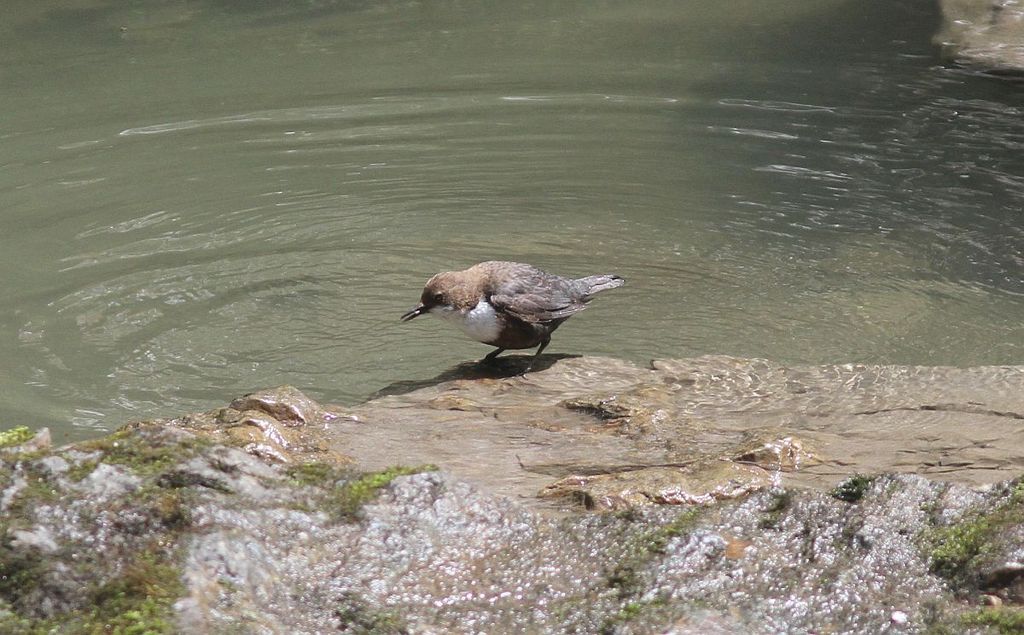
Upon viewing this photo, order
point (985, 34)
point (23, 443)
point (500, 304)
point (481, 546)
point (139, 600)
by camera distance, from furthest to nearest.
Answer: point (985, 34)
point (500, 304)
point (23, 443)
point (481, 546)
point (139, 600)

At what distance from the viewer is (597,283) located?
6.49 metres

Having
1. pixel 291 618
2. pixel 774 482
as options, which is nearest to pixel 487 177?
pixel 774 482

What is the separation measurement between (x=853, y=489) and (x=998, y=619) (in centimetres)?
62

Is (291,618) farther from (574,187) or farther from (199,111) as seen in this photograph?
(199,111)

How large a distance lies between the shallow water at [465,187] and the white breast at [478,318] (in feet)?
1.99

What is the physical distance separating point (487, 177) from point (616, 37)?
434cm

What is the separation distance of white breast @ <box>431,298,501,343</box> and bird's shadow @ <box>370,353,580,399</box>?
20 centimetres

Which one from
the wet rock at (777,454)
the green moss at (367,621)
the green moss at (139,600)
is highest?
the green moss at (139,600)

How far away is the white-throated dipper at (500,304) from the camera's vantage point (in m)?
5.80

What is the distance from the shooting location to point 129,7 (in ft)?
48.3

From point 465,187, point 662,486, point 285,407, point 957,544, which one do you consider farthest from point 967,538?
point 465,187

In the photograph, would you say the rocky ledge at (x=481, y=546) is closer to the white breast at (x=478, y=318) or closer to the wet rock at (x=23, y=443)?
the wet rock at (x=23, y=443)

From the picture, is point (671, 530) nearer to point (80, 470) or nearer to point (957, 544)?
point (957, 544)

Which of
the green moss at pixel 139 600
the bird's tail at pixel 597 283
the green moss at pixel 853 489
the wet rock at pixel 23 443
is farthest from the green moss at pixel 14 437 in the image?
the bird's tail at pixel 597 283
